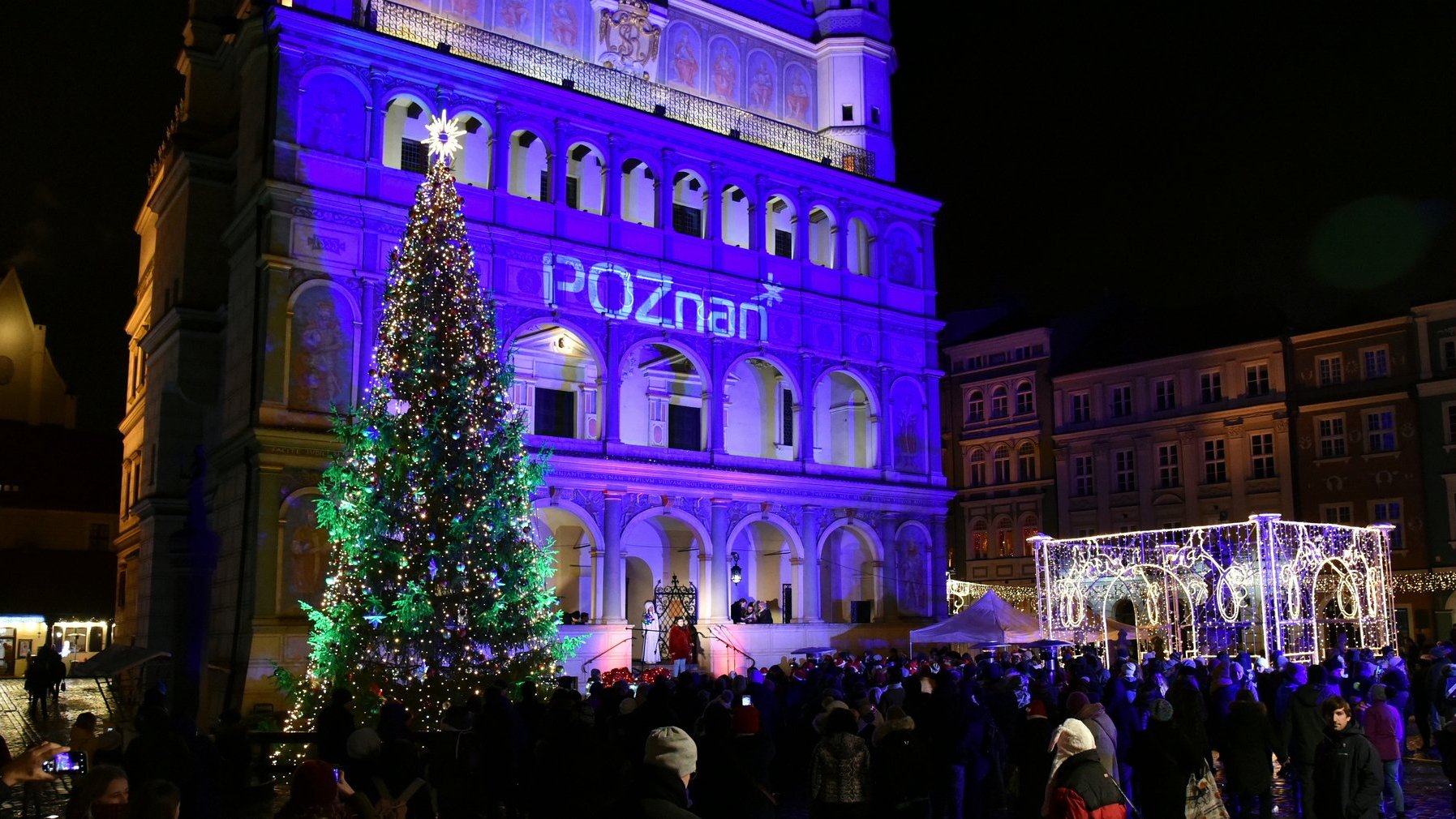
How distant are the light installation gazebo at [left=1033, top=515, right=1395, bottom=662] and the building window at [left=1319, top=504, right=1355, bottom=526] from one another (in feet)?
44.0

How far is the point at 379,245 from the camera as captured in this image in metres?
30.6

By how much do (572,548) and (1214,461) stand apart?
2768 cm

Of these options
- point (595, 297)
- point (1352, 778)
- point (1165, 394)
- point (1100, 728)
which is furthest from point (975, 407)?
point (1100, 728)

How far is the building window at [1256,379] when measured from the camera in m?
49.7

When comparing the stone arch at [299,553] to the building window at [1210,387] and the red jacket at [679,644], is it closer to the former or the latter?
the red jacket at [679,644]

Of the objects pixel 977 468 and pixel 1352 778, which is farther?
pixel 977 468

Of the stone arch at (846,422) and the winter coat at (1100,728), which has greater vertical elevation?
the stone arch at (846,422)

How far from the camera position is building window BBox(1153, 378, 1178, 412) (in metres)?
52.5

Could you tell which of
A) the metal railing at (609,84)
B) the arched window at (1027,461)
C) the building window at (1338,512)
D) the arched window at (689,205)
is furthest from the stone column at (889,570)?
the arched window at (1027,461)

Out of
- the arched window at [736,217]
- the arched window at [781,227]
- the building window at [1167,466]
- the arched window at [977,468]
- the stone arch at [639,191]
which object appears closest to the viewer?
the stone arch at [639,191]

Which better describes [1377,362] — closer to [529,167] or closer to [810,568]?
[810,568]

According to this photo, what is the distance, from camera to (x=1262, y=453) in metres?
49.5

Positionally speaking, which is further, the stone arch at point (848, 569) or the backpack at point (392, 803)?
the stone arch at point (848, 569)

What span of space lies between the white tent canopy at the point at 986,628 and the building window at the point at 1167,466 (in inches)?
1045
